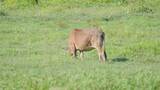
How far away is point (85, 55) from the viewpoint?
731 inches

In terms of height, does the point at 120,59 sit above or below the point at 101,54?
below

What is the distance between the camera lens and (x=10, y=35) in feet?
74.1

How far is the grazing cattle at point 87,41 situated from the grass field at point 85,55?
1.24ft

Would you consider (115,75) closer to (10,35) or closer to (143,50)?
(143,50)

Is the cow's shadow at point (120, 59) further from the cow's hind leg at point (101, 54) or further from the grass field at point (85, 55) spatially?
the cow's hind leg at point (101, 54)

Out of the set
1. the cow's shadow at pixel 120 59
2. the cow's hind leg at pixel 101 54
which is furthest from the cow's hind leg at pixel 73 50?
the cow's shadow at pixel 120 59

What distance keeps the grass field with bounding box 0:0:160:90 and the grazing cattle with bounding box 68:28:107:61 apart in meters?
0.38

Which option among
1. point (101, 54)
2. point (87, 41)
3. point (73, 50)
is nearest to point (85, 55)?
point (73, 50)

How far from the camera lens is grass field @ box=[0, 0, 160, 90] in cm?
1301

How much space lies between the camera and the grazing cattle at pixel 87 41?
16531mm

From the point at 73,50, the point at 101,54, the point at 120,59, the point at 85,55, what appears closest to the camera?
the point at 101,54

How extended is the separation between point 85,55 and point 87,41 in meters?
1.75

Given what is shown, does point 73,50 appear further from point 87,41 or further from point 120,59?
point 120,59

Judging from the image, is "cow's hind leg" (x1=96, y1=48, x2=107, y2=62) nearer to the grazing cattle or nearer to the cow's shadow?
the grazing cattle
